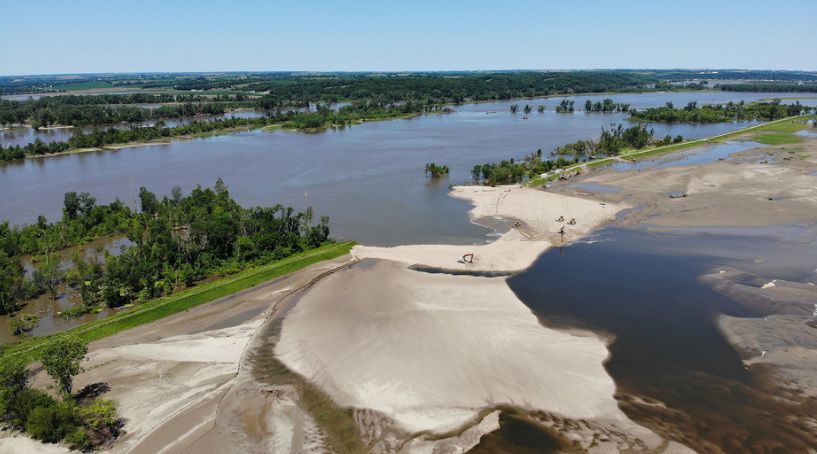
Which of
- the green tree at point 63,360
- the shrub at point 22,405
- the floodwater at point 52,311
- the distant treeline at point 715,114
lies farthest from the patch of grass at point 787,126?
the shrub at point 22,405

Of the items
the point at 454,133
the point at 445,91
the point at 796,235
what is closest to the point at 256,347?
the point at 796,235

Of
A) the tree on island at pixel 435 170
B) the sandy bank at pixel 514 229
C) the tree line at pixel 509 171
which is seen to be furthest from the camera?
the tree on island at pixel 435 170

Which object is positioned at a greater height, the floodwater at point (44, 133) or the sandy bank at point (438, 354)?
the floodwater at point (44, 133)

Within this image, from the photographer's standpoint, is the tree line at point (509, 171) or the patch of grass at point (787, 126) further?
the patch of grass at point (787, 126)

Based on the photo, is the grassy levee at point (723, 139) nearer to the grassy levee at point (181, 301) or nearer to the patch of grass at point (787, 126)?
the patch of grass at point (787, 126)

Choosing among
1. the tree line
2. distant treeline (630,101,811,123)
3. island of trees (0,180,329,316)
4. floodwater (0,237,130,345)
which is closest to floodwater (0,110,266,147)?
island of trees (0,180,329,316)

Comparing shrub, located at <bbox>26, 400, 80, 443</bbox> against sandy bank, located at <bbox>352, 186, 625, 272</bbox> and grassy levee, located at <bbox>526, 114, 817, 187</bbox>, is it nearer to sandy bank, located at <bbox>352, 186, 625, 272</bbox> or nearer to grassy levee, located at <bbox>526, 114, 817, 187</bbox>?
sandy bank, located at <bbox>352, 186, 625, 272</bbox>
